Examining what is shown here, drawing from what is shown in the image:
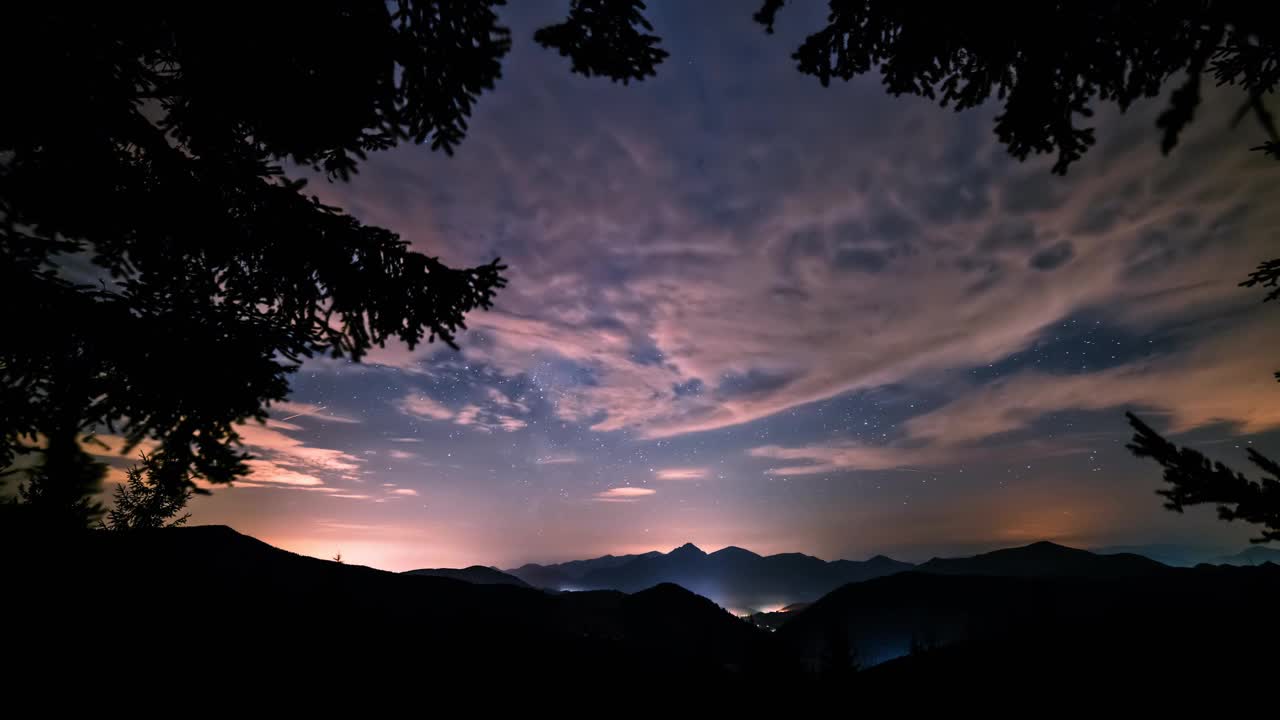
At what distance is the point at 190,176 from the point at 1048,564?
522 feet

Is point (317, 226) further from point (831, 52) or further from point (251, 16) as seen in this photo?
point (831, 52)

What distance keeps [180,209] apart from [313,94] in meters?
2.10

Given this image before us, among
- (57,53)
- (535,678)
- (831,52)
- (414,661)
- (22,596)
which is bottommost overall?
(535,678)

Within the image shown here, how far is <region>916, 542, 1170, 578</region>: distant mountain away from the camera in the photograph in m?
89.6

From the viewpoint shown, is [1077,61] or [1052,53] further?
[1052,53]

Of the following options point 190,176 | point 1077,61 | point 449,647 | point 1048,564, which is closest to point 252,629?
point 449,647

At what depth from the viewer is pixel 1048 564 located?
109 metres

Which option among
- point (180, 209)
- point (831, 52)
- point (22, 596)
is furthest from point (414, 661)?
point (831, 52)

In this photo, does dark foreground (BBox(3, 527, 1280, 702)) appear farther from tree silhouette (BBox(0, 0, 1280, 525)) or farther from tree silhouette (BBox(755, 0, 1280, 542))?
tree silhouette (BBox(755, 0, 1280, 542))

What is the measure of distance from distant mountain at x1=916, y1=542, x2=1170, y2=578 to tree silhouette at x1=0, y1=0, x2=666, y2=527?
106m

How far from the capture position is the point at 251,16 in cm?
411

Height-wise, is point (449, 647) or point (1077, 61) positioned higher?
point (1077, 61)

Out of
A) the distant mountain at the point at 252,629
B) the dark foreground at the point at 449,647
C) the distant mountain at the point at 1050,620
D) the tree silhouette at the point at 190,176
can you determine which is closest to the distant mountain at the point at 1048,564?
the distant mountain at the point at 1050,620

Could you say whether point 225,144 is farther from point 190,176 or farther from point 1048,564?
point 1048,564
